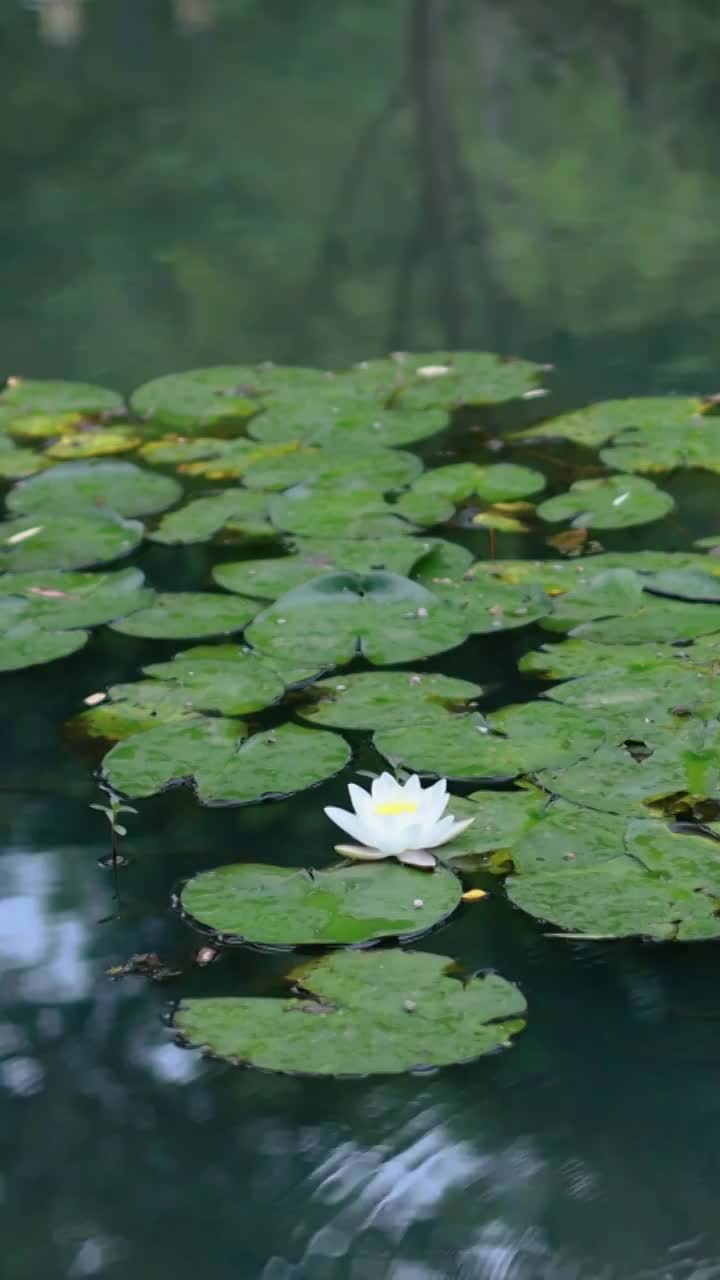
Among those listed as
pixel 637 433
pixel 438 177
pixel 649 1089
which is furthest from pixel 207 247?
pixel 649 1089

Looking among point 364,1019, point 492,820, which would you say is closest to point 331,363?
point 492,820

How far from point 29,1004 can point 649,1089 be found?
575mm

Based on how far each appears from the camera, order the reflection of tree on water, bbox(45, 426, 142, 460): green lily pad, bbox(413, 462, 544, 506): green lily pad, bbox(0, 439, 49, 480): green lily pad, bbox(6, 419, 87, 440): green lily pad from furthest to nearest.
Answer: the reflection of tree on water
bbox(6, 419, 87, 440): green lily pad
bbox(45, 426, 142, 460): green lily pad
bbox(0, 439, 49, 480): green lily pad
bbox(413, 462, 544, 506): green lily pad

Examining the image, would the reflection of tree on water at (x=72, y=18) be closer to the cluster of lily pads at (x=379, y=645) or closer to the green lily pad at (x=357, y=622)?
the cluster of lily pads at (x=379, y=645)

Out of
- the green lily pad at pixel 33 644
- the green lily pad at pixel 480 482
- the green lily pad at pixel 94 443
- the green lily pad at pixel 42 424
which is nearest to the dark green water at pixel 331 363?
the green lily pad at pixel 33 644

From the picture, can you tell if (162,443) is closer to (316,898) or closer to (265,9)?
(316,898)

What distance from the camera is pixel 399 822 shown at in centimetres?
162

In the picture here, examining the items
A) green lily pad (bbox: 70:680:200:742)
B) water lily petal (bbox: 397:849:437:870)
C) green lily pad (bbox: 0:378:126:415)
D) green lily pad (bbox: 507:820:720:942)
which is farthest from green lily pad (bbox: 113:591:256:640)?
green lily pad (bbox: 0:378:126:415)

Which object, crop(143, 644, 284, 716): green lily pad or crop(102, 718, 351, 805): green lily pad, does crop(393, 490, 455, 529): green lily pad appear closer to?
crop(143, 644, 284, 716): green lily pad

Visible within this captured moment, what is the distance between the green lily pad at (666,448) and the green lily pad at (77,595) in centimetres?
90

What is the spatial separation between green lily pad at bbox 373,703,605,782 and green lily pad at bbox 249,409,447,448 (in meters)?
1.07

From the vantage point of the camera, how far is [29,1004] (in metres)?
1.52

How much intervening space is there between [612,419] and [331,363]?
784mm

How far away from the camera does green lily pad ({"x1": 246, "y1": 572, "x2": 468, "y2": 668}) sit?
2.10 m
